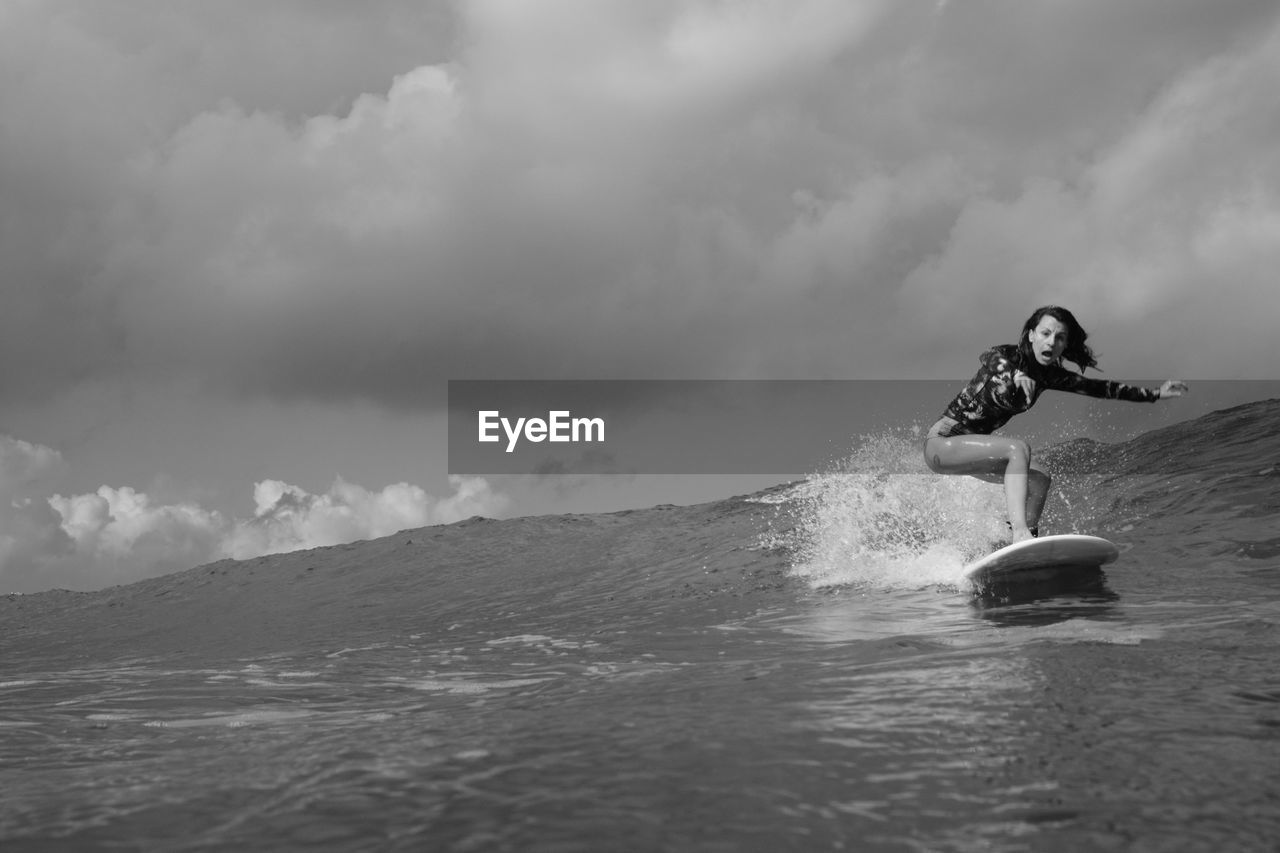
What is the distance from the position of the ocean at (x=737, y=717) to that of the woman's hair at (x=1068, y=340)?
1958 millimetres

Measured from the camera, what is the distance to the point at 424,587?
15297mm

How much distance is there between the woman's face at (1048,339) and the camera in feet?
27.2

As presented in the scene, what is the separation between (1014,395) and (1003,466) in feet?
2.23

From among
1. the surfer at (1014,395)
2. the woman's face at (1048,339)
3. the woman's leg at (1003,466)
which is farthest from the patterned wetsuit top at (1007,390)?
the woman's leg at (1003,466)

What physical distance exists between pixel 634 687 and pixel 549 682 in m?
0.82

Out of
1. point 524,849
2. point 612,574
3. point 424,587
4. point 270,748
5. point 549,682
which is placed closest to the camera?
point 524,849

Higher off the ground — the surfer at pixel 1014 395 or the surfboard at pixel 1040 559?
the surfer at pixel 1014 395

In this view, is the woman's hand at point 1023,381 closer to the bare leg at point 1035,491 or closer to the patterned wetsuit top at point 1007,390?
the patterned wetsuit top at point 1007,390

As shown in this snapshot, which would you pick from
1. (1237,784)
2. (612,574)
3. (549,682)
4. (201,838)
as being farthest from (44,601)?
(1237,784)

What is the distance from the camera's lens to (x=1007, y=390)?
8.55m

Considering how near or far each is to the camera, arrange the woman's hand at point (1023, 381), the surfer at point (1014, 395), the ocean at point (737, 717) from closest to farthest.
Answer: the ocean at point (737, 717) → the surfer at point (1014, 395) → the woman's hand at point (1023, 381)

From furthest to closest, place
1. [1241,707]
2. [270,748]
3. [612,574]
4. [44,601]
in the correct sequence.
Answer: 1. [44,601]
2. [612,574]
3. [270,748]
4. [1241,707]

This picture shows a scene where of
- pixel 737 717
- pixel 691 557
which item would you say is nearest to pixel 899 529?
pixel 691 557

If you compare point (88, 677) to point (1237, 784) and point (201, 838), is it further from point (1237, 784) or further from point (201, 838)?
point (1237, 784)
